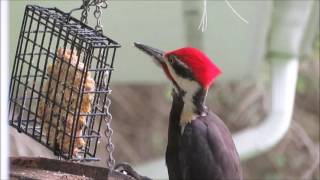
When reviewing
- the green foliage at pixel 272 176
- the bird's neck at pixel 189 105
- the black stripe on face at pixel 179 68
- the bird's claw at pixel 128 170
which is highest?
the black stripe on face at pixel 179 68

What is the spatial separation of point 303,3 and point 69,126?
2.00 m

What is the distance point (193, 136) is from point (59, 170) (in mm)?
519

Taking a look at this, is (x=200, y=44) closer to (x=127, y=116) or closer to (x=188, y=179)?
(x=188, y=179)

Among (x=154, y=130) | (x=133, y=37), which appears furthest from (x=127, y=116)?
(x=133, y=37)

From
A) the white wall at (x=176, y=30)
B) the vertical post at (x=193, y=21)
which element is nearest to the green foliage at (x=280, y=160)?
the white wall at (x=176, y=30)

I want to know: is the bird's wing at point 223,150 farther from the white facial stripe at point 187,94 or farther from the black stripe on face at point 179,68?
the black stripe on face at point 179,68

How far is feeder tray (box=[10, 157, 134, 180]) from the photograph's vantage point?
3.13 m

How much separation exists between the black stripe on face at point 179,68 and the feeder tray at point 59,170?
0.43m

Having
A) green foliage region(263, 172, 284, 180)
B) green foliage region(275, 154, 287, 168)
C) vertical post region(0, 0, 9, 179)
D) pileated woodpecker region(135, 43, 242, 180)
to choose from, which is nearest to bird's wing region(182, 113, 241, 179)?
pileated woodpecker region(135, 43, 242, 180)

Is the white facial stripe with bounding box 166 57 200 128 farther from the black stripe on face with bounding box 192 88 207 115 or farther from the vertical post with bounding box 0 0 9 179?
the vertical post with bounding box 0 0 9 179

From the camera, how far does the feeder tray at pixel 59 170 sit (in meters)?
3.13

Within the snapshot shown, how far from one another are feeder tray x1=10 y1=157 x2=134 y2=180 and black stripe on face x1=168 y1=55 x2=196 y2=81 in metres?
0.43

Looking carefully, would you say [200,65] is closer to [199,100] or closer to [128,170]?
[199,100]

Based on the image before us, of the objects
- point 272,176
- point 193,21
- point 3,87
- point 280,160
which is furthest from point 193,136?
point 272,176
